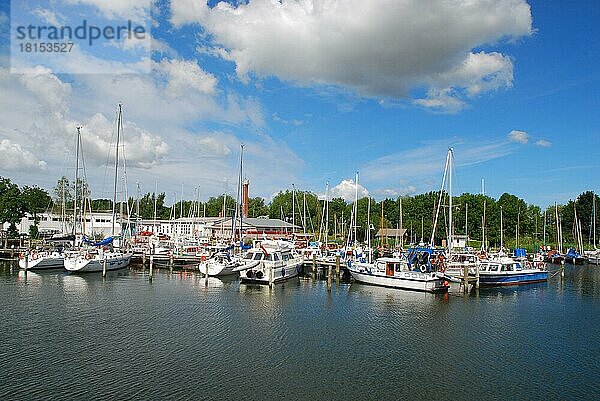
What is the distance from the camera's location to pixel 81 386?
21094mm

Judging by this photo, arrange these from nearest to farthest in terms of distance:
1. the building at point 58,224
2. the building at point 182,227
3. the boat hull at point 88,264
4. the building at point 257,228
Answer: the boat hull at point 88,264
the building at point 58,224
the building at point 257,228
the building at point 182,227

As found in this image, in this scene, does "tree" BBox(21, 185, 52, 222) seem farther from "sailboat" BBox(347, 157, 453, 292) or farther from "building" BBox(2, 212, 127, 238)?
"sailboat" BBox(347, 157, 453, 292)

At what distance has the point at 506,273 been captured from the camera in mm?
52719

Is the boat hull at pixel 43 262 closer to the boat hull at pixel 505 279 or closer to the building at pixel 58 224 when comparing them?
the building at pixel 58 224

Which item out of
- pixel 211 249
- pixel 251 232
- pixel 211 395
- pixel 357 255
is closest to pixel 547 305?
pixel 357 255

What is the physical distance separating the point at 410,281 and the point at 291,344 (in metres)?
21.2

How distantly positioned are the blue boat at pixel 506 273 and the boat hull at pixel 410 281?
8.83 meters

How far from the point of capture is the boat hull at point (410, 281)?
4541 cm

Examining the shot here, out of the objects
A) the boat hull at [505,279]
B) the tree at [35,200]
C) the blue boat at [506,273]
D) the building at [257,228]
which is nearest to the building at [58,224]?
the tree at [35,200]

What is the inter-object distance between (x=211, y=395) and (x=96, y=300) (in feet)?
75.6

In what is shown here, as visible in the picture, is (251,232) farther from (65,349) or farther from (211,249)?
(65,349)

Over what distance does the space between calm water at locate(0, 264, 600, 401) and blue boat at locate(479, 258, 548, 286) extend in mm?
5661

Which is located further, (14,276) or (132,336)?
(14,276)

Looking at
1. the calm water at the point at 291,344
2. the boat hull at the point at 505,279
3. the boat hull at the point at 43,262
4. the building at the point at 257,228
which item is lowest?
the calm water at the point at 291,344
